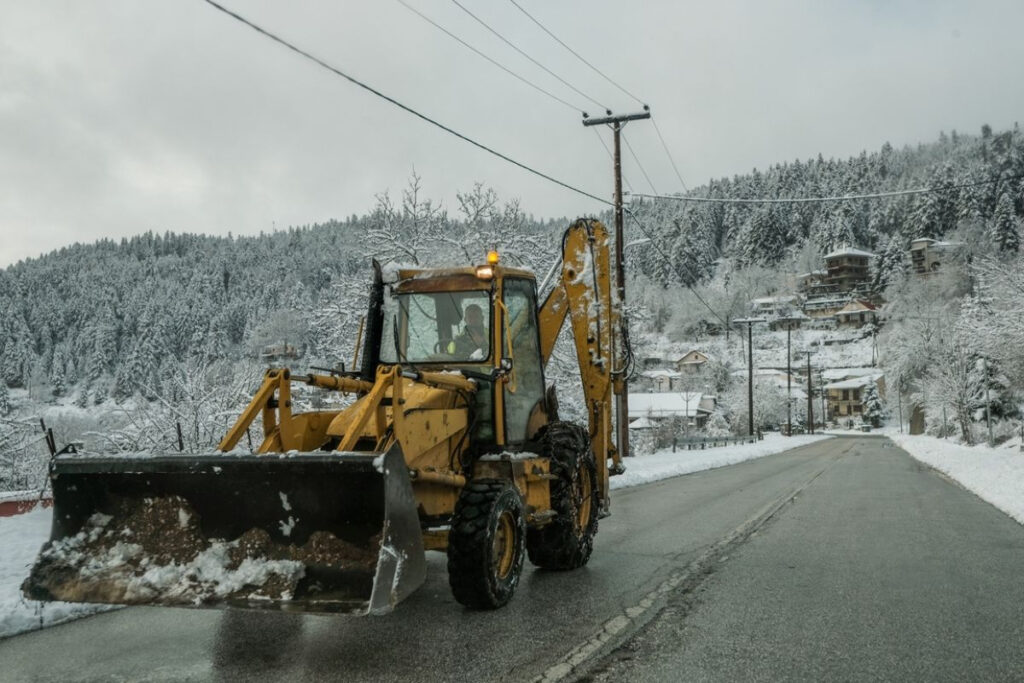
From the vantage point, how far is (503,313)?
6.77 meters

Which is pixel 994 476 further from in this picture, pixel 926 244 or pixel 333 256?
pixel 926 244

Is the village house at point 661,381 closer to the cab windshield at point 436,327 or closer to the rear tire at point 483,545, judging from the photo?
the cab windshield at point 436,327

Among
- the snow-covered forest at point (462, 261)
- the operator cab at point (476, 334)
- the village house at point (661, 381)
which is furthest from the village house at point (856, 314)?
the operator cab at point (476, 334)

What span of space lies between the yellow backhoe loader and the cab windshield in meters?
0.01

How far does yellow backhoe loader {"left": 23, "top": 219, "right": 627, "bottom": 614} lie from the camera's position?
454 cm

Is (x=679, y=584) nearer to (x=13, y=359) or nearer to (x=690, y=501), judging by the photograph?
(x=690, y=501)

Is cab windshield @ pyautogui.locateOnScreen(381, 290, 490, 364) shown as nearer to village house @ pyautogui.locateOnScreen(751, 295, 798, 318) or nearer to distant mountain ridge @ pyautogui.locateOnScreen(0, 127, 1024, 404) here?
distant mountain ridge @ pyautogui.locateOnScreen(0, 127, 1024, 404)

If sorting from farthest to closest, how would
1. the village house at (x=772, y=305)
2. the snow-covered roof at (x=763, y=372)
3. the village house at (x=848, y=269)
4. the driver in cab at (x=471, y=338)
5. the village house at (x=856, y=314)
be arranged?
1. the village house at (x=848, y=269)
2. the village house at (x=772, y=305)
3. the village house at (x=856, y=314)
4. the snow-covered roof at (x=763, y=372)
5. the driver in cab at (x=471, y=338)

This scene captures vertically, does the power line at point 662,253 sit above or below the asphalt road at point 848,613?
above

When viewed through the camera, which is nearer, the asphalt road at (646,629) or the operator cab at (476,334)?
the asphalt road at (646,629)

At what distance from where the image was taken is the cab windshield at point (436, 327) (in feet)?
22.4

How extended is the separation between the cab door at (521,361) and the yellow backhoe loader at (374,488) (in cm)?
3

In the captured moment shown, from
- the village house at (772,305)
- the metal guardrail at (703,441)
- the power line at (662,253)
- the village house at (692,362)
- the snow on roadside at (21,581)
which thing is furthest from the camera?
the village house at (772,305)

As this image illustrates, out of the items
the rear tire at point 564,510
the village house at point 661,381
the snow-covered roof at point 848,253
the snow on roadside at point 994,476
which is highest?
the snow-covered roof at point 848,253
